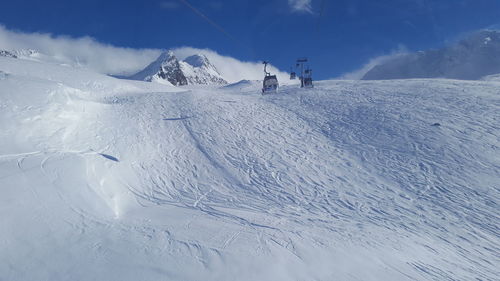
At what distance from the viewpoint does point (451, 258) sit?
27.1 ft

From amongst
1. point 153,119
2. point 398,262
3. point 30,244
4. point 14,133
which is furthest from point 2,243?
point 153,119

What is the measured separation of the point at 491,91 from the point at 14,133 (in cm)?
2926

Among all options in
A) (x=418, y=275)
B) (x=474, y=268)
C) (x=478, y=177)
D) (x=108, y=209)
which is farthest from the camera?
(x=478, y=177)

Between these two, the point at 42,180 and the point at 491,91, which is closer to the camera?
the point at 42,180

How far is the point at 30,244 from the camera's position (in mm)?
7762

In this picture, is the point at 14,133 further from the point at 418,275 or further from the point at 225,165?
the point at 418,275

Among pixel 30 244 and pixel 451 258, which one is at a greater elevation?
pixel 30 244

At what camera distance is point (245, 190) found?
12.1m

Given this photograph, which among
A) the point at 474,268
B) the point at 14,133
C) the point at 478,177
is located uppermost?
the point at 14,133

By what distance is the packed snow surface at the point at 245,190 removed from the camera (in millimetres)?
7555

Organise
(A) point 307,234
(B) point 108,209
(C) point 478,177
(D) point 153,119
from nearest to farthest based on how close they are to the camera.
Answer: (A) point 307,234
(B) point 108,209
(C) point 478,177
(D) point 153,119

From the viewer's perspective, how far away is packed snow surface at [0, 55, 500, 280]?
297 inches

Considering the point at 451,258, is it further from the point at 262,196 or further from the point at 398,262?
the point at 262,196

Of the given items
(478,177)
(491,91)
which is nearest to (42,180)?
(478,177)
